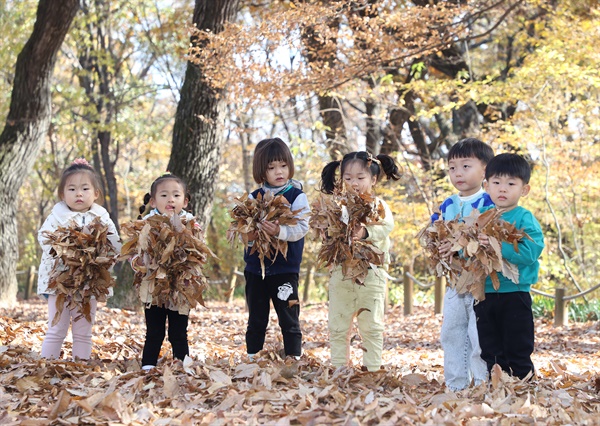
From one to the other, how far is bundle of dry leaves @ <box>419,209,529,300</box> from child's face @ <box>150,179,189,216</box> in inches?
72.6

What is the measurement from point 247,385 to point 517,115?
9.04m

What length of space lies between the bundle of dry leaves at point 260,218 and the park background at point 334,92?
106 inches

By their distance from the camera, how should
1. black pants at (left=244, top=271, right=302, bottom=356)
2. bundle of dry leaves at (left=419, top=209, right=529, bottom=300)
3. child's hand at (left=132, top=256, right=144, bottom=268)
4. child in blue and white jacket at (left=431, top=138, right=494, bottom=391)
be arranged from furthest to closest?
black pants at (left=244, top=271, right=302, bottom=356) < child's hand at (left=132, top=256, right=144, bottom=268) < child in blue and white jacket at (left=431, top=138, right=494, bottom=391) < bundle of dry leaves at (left=419, top=209, right=529, bottom=300)

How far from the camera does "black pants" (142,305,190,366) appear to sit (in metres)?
4.49

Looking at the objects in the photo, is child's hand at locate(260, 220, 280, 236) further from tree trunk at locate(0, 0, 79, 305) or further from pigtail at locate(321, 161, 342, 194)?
tree trunk at locate(0, 0, 79, 305)

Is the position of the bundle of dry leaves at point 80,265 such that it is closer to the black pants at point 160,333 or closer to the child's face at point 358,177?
the black pants at point 160,333

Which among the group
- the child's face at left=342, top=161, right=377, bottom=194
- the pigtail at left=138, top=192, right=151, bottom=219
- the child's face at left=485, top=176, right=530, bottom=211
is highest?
the child's face at left=342, top=161, right=377, bottom=194

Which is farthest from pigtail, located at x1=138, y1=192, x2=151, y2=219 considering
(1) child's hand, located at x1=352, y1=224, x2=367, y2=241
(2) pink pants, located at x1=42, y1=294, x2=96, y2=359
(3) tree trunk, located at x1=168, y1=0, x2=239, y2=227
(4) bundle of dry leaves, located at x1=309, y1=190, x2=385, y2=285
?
(3) tree trunk, located at x1=168, y1=0, x2=239, y2=227

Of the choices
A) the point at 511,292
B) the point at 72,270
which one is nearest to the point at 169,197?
the point at 72,270

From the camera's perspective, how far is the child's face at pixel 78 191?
4.85 meters

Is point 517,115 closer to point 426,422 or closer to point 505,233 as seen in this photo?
point 505,233

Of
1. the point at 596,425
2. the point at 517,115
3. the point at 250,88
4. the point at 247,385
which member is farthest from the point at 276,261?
the point at 517,115

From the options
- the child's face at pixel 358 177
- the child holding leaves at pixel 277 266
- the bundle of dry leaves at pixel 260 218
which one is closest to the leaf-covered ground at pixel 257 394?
the child holding leaves at pixel 277 266

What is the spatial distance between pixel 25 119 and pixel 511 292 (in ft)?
27.3
